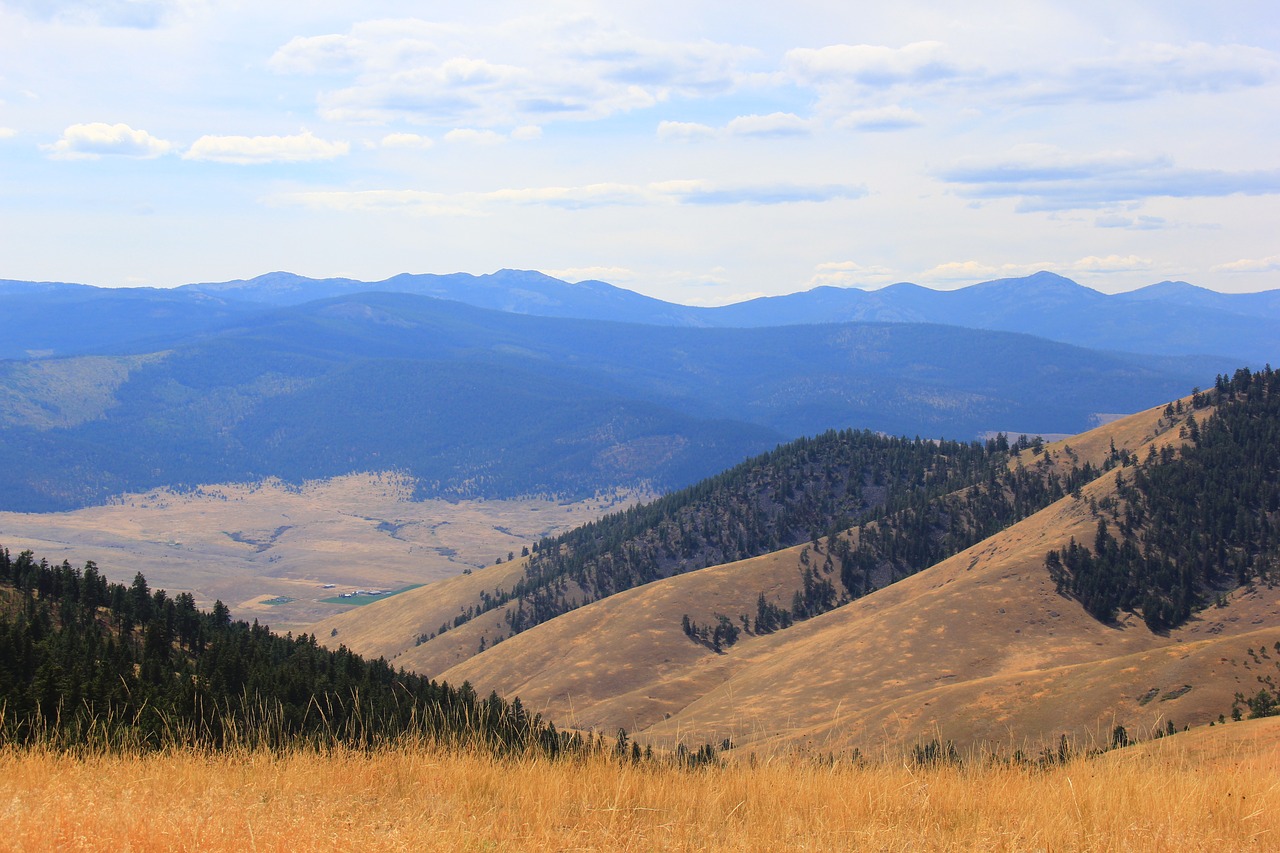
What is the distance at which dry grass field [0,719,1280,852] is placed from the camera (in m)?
12.1

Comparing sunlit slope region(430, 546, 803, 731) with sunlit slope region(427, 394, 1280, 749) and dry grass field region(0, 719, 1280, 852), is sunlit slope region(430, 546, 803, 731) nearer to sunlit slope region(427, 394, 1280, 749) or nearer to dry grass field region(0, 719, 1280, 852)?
sunlit slope region(427, 394, 1280, 749)

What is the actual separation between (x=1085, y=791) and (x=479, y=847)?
308 inches

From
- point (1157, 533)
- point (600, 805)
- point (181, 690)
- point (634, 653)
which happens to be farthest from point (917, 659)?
point (600, 805)

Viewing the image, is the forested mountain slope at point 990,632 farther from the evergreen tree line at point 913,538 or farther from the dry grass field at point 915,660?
the evergreen tree line at point 913,538

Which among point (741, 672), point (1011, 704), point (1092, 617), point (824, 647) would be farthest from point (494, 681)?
point (1011, 704)

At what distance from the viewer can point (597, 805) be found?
1399 centimetres

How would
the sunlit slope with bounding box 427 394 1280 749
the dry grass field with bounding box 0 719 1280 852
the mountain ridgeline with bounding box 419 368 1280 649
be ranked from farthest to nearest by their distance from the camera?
1. the mountain ridgeline with bounding box 419 368 1280 649
2. the sunlit slope with bounding box 427 394 1280 749
3. the dry grass field with bounding box 0 719 1280 852

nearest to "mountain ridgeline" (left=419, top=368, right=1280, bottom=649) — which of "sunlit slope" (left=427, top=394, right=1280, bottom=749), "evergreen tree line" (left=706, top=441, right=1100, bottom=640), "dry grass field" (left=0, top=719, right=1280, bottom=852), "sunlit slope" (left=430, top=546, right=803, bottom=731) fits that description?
"evergreen tree line" (left=706, top=441, right=1100, bottom=640)

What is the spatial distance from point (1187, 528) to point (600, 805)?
445 ft

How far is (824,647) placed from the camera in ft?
430

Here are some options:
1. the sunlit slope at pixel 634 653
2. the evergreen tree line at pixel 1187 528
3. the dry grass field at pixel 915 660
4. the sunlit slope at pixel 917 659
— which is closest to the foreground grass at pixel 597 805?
the dry grass field at pixel 915 660

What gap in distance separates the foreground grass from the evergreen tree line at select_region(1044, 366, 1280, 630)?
118667 mm

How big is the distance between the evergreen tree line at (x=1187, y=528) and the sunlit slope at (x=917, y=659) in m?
2.35

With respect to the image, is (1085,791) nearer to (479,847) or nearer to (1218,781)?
(1218,781)
